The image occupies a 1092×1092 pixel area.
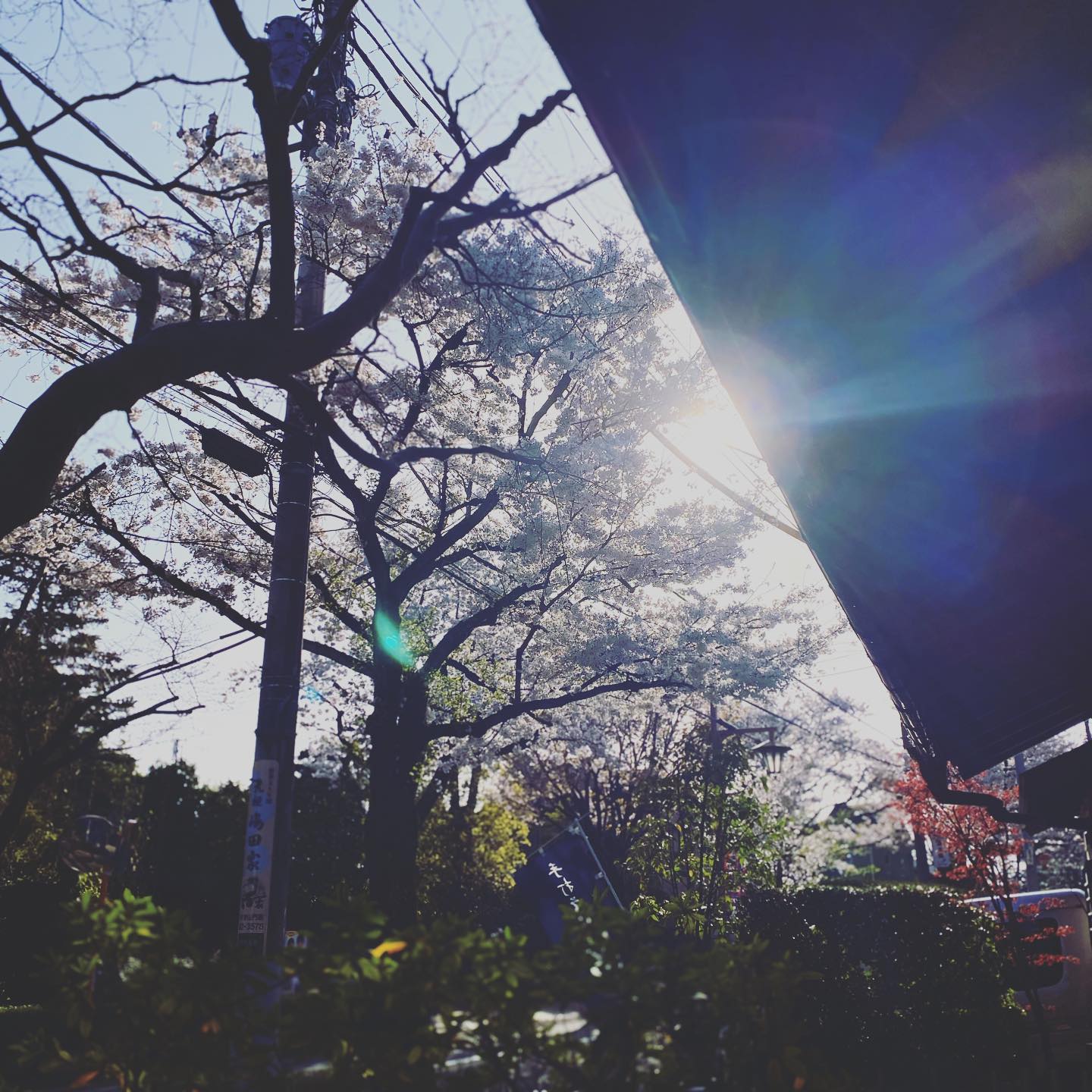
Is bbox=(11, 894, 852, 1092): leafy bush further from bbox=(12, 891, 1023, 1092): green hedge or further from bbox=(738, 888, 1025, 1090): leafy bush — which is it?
bbox=(738, 888, 1025, 1090): leafy bush

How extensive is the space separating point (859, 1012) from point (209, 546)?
11.1 m

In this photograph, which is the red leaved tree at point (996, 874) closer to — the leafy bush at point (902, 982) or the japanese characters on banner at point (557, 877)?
the leafy bush at point (902, 982)

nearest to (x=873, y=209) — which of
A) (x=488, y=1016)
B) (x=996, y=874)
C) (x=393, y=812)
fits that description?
(x=488, y=1016)

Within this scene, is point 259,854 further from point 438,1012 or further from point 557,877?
point 557,877

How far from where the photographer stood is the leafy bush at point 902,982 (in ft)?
29.0

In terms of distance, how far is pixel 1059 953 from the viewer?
10.8m

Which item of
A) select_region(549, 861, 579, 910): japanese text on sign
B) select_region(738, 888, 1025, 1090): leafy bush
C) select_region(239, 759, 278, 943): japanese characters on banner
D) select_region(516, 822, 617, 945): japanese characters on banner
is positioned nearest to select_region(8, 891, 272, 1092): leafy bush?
select_region(239, 759, 278, 943): japanese characters on banner

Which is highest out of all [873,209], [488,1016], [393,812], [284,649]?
[284,649]

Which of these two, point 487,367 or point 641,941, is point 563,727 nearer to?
point 487,367

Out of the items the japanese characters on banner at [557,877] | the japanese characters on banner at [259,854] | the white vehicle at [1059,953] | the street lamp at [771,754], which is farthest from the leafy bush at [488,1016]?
the street lamp at [771,754]

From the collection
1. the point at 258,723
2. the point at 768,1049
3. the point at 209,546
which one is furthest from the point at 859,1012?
the point at 209,546

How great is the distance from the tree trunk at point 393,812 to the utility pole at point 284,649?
4876 millimetres

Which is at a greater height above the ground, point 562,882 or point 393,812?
point 393,812

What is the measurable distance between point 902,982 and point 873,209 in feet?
31.4
